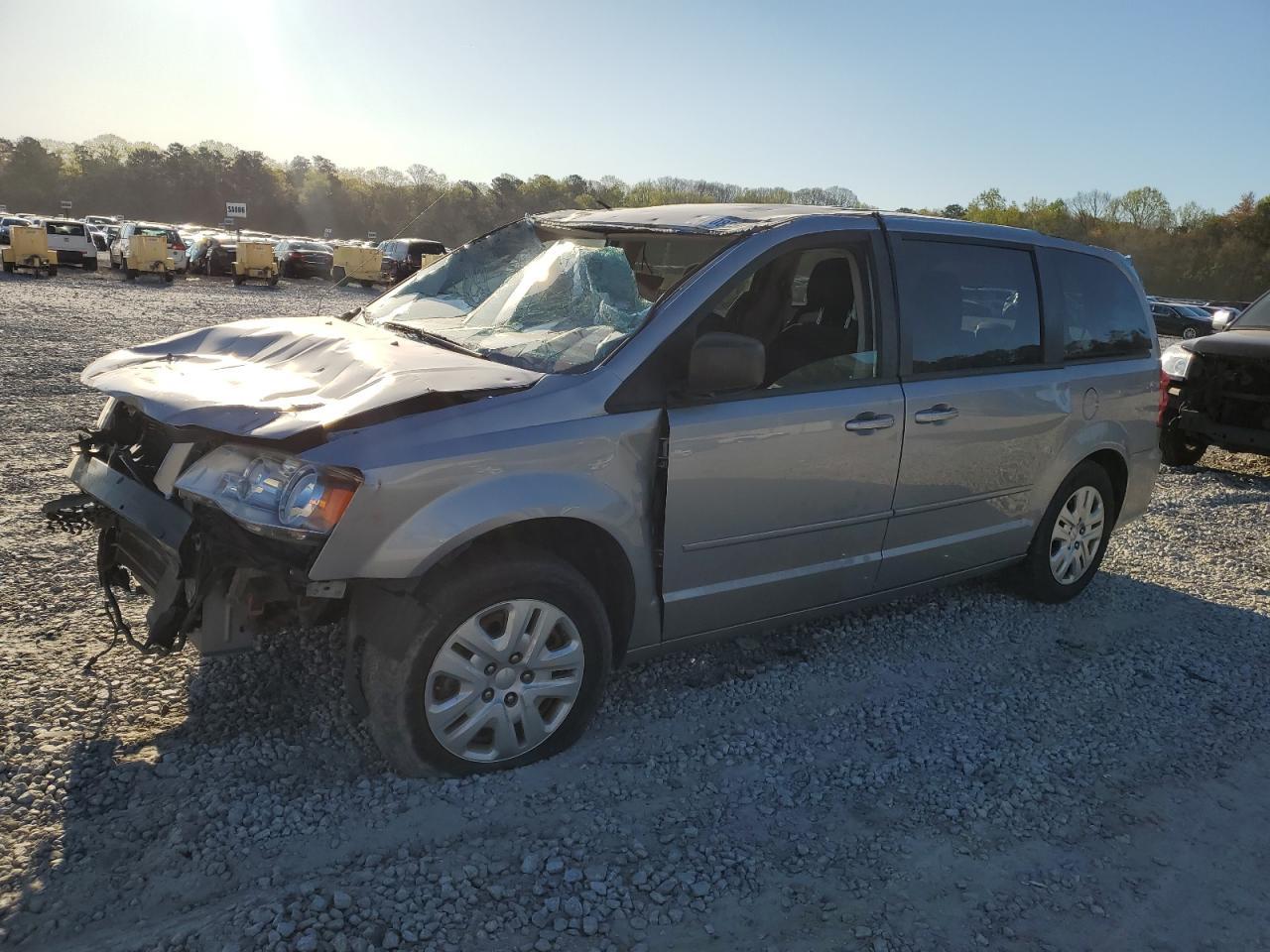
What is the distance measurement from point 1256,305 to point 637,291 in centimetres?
830

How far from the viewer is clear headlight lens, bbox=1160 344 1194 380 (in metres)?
8.69

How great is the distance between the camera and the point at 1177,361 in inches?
347

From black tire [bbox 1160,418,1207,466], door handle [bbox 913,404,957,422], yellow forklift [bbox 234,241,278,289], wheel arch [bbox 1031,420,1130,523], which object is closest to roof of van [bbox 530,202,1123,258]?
door handle [bbox 913,404,957,422]

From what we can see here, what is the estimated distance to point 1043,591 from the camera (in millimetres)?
5016

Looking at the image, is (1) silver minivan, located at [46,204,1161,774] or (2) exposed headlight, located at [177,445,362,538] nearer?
(2) exposed headlight, located at [177,445,362,538]

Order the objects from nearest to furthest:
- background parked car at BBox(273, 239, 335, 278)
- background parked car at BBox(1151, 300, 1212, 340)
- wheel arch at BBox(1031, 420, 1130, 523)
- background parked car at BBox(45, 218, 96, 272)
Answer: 1. wheel arch at BBox(1031, 420, 1130, 523)
2. background parked car at BBox(45, 218, 96, 272)
3. background parked car at BBox(1151, 300, 1212, 340)
4. background parked car at BBox(273, 239, 335, 278)

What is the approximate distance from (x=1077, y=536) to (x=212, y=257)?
32.9 m

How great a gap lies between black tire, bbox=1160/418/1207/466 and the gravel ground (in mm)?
4774

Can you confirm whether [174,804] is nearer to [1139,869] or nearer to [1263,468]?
[1139,869]

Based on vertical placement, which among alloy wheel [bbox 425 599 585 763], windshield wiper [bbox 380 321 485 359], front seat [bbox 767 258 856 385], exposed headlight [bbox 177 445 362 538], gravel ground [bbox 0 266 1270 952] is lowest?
gravel ground [bbox 0 266 1270 952]

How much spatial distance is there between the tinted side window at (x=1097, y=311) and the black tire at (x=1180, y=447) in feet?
14.1

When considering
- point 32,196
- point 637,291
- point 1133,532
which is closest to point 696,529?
point 637,291

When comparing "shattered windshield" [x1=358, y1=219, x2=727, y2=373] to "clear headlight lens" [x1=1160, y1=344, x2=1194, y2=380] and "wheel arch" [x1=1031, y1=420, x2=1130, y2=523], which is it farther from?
"clear headlight lens" [x1=1160, y1=344, x2=1194, y2=380]

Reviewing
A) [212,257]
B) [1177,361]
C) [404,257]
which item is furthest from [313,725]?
[212,257]
